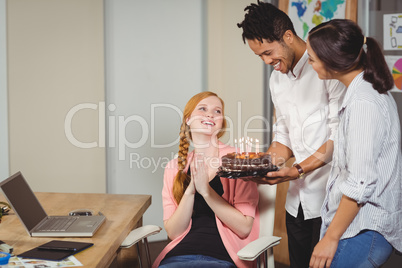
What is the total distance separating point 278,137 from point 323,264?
895mm

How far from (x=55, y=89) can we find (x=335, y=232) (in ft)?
9.25

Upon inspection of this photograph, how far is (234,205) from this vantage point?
7.34 ft

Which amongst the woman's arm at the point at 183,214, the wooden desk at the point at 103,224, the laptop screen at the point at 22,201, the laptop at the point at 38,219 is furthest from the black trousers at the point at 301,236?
the laptop screen at the point at 22,201

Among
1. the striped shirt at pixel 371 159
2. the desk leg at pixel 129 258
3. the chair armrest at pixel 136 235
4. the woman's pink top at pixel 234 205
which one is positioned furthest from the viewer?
the desk leg at pixel 129 258

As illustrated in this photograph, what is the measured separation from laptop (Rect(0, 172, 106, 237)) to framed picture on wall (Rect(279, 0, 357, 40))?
2013 mm

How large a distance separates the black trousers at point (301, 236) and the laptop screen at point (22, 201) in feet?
3.61

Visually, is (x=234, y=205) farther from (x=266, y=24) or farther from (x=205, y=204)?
(x=266, y=24)

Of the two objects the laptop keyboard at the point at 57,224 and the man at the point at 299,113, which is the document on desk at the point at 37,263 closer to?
the laptop keyboard at the point at 57,224

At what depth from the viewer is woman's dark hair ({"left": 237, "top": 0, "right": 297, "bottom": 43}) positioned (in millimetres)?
2092

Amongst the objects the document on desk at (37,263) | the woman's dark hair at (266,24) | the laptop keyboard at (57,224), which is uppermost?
the woman's dark hair at (266,24)

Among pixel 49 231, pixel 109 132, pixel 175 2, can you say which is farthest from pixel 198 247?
pixel 175 2

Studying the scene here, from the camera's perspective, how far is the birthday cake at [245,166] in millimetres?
1969

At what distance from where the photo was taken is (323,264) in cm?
160

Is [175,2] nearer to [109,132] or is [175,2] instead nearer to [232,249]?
[109,132]
